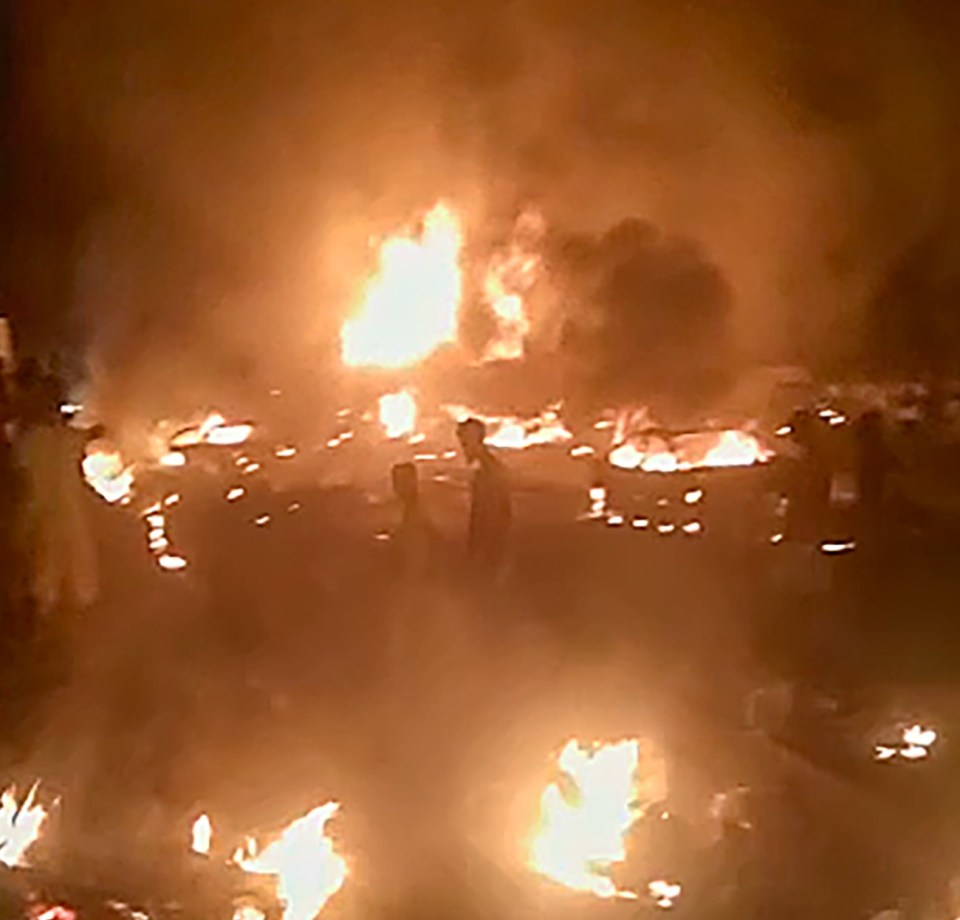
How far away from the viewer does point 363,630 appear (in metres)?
9.48

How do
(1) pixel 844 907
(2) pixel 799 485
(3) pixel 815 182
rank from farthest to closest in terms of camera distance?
(3) pixel 815 182
(2) pixel 799 485
(1) pixel 844 907

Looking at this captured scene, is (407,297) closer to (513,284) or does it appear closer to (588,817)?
(513,284)

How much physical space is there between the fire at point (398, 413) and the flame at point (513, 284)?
31.3 inches

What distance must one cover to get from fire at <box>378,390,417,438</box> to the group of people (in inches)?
261

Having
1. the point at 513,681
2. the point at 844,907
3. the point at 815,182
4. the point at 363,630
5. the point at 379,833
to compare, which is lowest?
the point at 844,907

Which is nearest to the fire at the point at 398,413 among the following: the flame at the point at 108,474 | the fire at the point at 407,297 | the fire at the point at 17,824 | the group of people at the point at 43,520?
the fire at the point at 407,297

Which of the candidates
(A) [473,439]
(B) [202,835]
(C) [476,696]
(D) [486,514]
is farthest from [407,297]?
(B) [202,835]

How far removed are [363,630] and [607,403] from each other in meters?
7.19

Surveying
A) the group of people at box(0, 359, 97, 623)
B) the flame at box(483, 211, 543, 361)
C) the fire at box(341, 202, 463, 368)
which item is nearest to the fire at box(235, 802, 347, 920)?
the group of people at box(0, 359, 97, 623)

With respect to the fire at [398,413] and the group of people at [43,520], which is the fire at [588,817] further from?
the fire at [398,413]

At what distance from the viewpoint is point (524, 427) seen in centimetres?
1627

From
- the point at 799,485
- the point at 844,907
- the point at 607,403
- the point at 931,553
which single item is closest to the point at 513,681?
the point at 844,907

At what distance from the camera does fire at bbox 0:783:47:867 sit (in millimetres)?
6238

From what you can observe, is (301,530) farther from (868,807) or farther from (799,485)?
(868,807)
